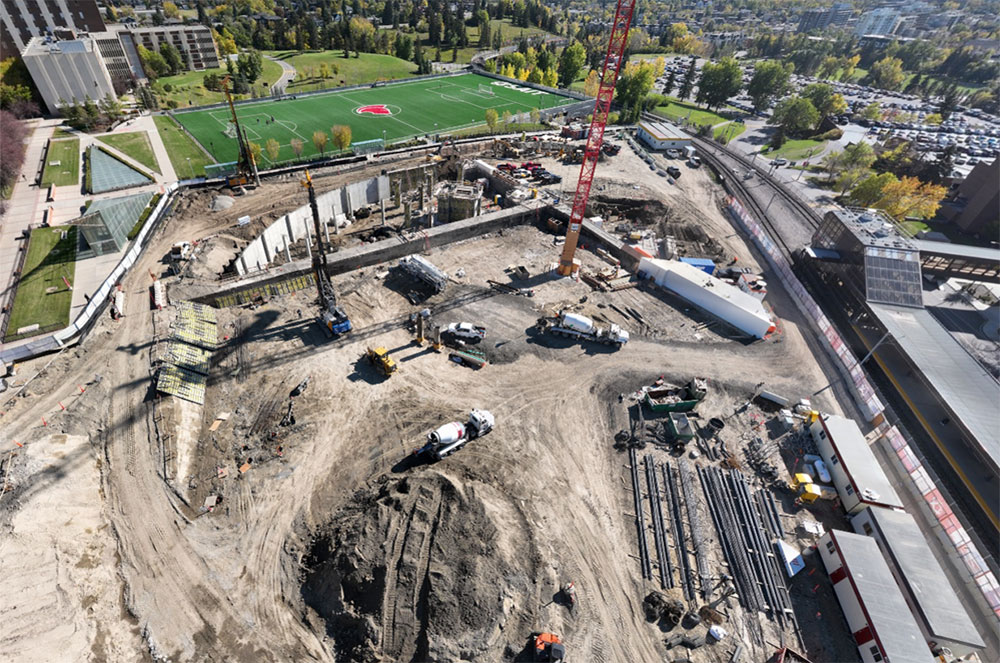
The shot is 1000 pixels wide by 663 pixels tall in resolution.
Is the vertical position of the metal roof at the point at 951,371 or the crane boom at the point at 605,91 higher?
the crane boom at the point at 605,91

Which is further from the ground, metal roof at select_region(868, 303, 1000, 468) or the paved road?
metal roof at select_region(868, 303, 1000, 468)

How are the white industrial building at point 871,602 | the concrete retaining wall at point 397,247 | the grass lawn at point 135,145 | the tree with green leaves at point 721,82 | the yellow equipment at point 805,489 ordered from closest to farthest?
the white industrial building at point 871,602, the yellow equipment at point 805,489, the concrete retaining wall at point 397,247, the grass lawn at point 135,145, the tree with green leaves at point 721,82

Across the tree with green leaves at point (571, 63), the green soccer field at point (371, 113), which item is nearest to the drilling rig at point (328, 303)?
the green soccer field at point (371, 113)

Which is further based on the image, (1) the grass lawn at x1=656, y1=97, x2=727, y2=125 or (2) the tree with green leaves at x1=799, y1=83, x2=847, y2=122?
(1) the grass lawn at x1=656, y1=97, x2=727, y2=125

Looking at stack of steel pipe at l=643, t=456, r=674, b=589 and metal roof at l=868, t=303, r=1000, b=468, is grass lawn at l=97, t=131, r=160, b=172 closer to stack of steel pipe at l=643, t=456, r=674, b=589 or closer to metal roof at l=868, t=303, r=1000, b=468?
stack of steel pipe at l=643, t=456, r=674, b=589

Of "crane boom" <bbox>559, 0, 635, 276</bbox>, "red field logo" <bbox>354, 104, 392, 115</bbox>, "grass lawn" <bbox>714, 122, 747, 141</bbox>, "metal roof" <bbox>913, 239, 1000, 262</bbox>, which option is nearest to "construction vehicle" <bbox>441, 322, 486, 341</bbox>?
"crane boom" <bbox>559, 0, 635, 276</bbox>

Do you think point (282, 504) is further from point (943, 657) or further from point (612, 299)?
point (943, 657)

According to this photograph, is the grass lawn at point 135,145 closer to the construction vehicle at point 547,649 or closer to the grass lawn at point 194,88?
the grass lawn at point 194,88
